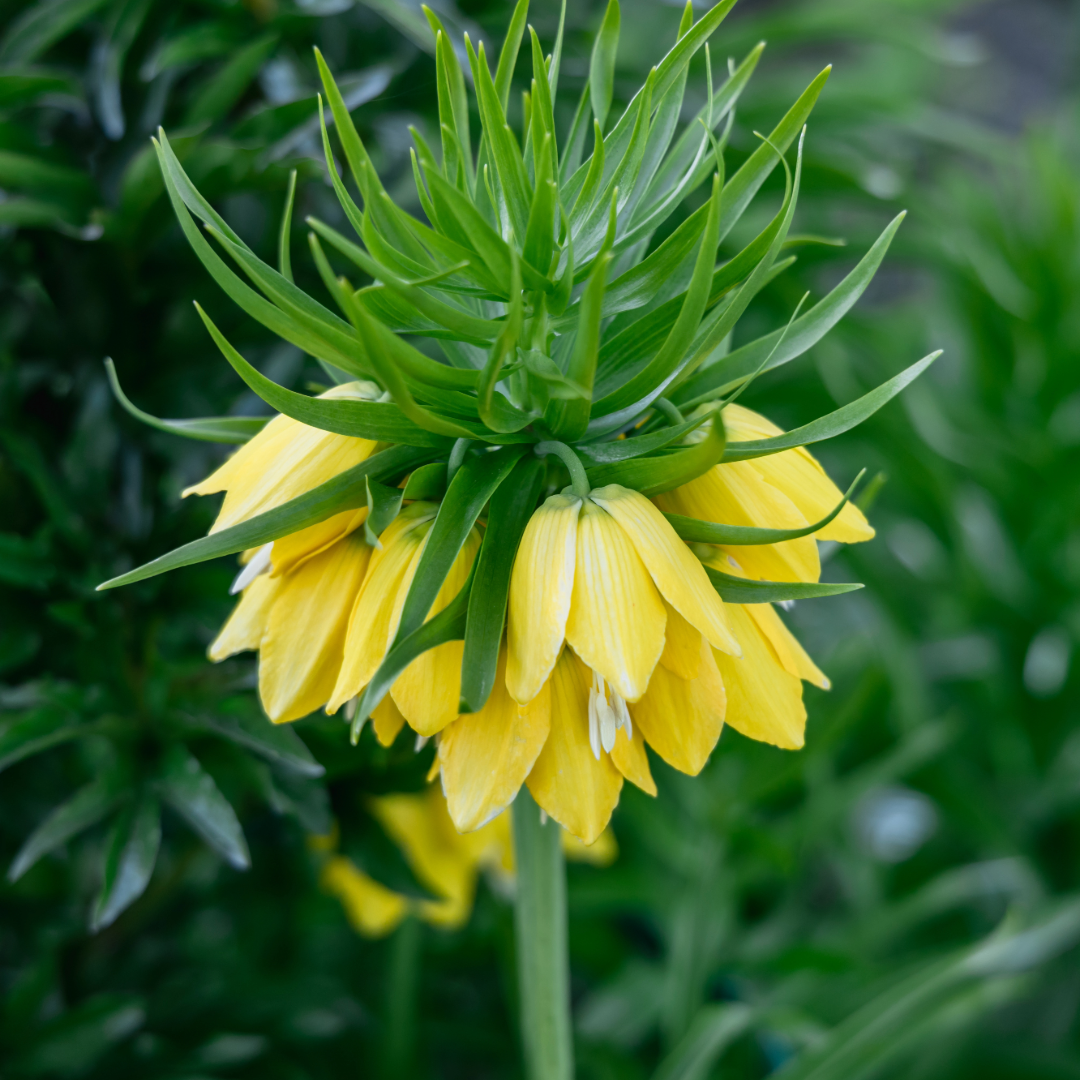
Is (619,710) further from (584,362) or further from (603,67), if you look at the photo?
(603,67)

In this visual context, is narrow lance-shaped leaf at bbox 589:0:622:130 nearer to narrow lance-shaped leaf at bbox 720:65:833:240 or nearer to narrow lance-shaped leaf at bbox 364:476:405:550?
narrow lance-shaped leaf at bbox 720:65:833:240

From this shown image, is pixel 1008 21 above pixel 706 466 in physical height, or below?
above

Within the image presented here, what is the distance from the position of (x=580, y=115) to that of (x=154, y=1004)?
26.3 inches

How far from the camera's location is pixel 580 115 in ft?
1.25

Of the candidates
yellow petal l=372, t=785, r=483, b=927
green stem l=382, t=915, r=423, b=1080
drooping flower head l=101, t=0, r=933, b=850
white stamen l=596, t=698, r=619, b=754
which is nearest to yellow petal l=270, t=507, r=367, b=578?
drooping flower head l=101, t=0, r=933, b=850

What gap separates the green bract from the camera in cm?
29

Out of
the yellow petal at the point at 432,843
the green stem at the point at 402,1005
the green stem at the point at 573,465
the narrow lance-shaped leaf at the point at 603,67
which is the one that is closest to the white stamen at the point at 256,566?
the green stem at the point at 573,465

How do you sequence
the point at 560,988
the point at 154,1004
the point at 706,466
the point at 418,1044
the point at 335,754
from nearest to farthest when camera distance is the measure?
the point at 706,466
the point at 560,988
the point at 335,754
the point at 154,1004
the point at 418,1044

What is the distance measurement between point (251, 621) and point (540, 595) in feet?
0.42

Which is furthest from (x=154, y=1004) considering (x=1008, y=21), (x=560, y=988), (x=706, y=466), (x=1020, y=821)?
(x=1008, y=21)

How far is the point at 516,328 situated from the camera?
0.91ft

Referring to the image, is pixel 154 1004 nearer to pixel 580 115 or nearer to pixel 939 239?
pixel 580 115

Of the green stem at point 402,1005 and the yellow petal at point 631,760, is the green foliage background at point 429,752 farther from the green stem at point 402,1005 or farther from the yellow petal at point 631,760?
the yellow petal at point 631,760

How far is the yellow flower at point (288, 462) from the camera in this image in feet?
1.05
